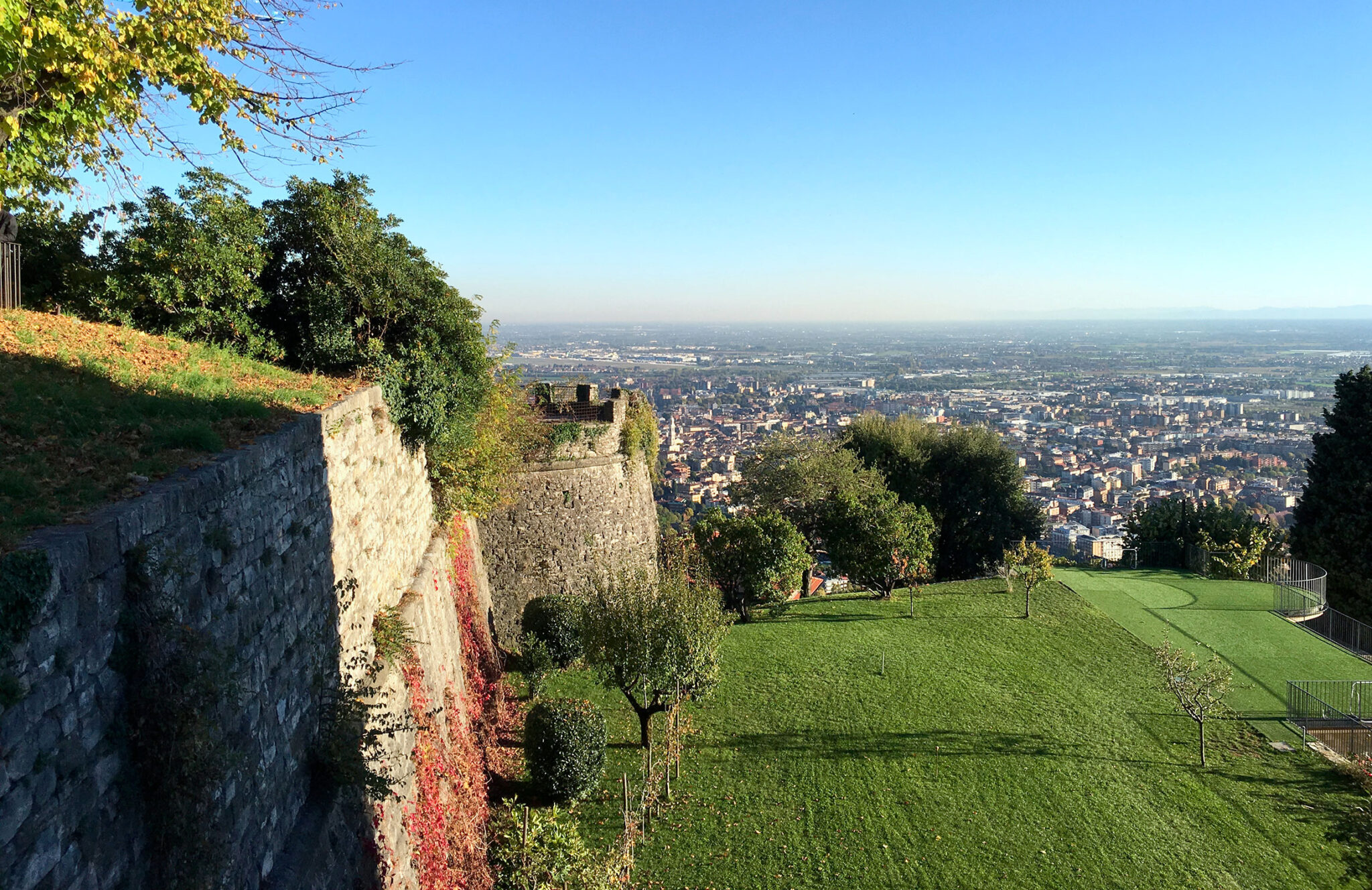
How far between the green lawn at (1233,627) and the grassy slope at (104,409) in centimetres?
1653

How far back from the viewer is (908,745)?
12.5 meters

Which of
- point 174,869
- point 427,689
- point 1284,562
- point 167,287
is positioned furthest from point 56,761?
point 1284,562

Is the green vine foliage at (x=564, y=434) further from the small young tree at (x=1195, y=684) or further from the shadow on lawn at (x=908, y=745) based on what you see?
the small young tree at (x=1195, y=684)

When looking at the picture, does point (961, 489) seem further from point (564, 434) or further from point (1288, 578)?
point (564, 434)

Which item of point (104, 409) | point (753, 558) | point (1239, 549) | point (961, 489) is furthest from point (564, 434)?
point (1239, 549)

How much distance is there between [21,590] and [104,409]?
2870mm

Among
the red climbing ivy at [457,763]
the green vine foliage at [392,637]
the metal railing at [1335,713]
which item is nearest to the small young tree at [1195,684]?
the metal railing at [1335,713]

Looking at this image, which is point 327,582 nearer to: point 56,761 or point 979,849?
point 56,761

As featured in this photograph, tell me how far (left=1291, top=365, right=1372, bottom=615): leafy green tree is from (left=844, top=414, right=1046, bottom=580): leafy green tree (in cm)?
808

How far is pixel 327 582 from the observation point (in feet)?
21.6

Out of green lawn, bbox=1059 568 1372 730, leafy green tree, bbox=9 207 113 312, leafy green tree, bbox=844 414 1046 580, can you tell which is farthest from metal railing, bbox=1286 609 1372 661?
leafy green tree, bbox=9 207 113 312

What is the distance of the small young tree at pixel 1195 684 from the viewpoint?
39.3 feet

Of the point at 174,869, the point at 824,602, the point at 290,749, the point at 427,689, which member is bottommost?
the point at 824,602

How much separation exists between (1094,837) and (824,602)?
37.8 ft
